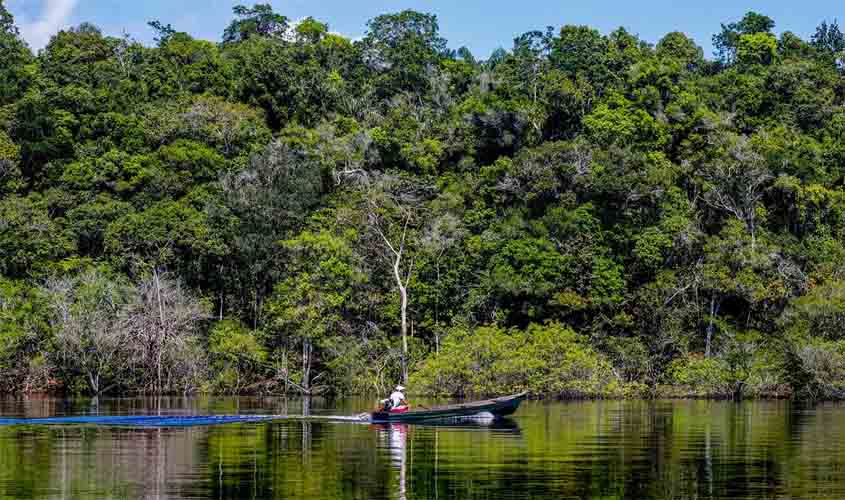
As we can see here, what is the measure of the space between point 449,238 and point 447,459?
32332 mm

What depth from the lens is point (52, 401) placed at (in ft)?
159

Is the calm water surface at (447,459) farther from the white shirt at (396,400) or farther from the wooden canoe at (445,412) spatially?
the white shirt at (396,400)

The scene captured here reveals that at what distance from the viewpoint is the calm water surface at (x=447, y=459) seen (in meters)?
21.1

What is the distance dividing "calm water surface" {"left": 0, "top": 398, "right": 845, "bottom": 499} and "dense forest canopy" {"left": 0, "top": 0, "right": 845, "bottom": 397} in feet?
44.5

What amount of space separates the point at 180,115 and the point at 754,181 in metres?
30.4

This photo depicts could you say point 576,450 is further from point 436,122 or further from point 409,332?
point 436,122

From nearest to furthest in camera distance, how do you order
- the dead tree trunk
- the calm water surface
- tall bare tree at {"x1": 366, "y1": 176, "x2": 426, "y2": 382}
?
the calm water surface → the dead tree trunk → tall bare tree at {"x1": 366, "y1": 176, "x2": 426, "y2": 382}

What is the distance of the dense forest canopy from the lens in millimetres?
54031

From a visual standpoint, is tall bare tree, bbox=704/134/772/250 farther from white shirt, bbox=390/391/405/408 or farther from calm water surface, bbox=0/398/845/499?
white shirt, bbox=390/391/405/408

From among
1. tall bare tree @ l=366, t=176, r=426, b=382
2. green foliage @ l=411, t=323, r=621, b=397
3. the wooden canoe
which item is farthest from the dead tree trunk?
the wooden canoe

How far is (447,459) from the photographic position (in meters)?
26.3

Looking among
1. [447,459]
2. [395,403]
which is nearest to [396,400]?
[395,403]

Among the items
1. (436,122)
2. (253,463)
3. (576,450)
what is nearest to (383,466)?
(253,463)

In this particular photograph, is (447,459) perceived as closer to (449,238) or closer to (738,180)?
(449,238)
